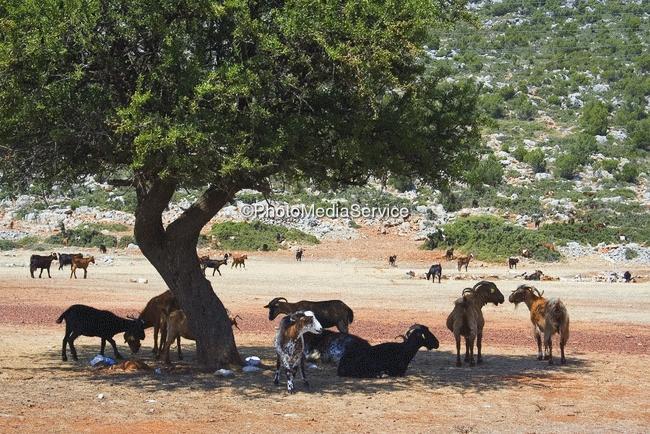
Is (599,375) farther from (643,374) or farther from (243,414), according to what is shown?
(243,414)

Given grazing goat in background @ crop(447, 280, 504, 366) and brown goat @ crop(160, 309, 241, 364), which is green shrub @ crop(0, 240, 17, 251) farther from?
grazing goat in background @ crop(447, 280, 504, 366)

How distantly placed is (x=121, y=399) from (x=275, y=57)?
17.9 ft

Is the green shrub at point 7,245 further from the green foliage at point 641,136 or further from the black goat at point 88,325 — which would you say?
the green foliage at point 641,136

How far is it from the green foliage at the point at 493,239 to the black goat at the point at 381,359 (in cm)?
3751

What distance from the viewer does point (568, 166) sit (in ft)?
A: 243

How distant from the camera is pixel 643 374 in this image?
16.7 m

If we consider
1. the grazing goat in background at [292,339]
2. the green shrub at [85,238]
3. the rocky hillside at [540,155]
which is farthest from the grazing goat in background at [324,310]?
the green shrub at [85,238]

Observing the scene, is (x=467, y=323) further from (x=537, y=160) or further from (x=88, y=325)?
(x=537, y=160)

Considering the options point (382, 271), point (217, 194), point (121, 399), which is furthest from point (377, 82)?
point (382, 271)

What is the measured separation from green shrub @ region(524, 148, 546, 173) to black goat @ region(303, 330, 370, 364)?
201ft

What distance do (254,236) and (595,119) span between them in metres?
37.4

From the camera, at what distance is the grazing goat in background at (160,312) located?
17.3 m

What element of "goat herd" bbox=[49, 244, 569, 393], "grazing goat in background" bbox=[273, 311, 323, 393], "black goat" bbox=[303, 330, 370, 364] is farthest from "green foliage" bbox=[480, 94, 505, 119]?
"grazing goat in background" bbox=[273, 311, 323, 393]

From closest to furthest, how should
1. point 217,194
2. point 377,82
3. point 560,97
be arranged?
1. point 377,82
2. point 217,194
3. point 560,97
